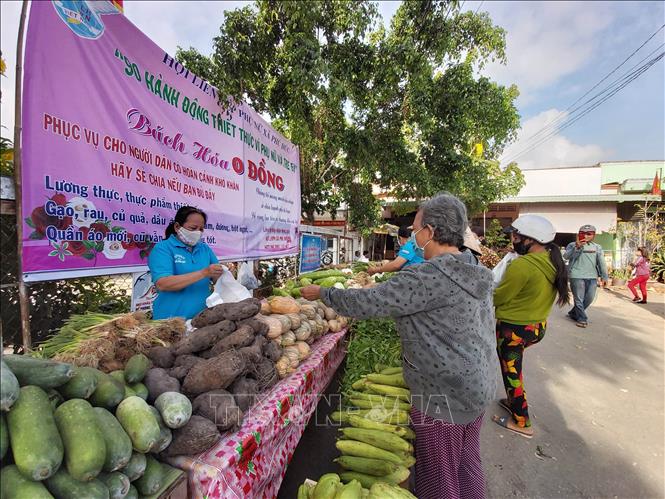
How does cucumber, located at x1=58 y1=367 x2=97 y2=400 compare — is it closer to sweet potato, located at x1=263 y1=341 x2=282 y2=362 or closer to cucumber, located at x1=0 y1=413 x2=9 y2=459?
cucumber, located at x1=0 y1=413 x2=9 y2=459

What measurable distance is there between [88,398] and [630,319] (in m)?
11.6

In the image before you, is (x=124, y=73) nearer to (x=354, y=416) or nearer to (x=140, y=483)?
(x=140, y=483)

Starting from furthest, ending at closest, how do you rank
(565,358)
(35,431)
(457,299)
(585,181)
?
1. (585,181)
2. (565,358)
3. (457,299)
4. (35,431)

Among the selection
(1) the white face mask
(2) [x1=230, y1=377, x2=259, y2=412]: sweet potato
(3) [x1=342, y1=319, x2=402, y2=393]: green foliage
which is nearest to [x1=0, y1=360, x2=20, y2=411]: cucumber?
(2) [x1=230, y1=377, x2=259, y2=412]: sweet potato

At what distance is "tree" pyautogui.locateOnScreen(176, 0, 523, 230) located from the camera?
140 inches

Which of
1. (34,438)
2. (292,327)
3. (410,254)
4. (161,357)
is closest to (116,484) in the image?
(34,438)

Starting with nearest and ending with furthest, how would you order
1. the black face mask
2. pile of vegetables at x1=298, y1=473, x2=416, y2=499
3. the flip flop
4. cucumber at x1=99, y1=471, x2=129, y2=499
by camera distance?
cucumber at x1=99, y1=471, x2=129, y2=499 < pile of vegetables at x1=298, y1=473, x2=416, y2=499 < the black face mask < the flip flop

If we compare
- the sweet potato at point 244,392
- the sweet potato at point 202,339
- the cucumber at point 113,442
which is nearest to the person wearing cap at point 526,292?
the sweet potato at point 244,392

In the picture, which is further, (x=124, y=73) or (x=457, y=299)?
(x=124, y=73)

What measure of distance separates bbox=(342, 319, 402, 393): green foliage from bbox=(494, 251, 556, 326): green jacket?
114cm

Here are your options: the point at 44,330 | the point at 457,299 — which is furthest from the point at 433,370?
the point at 44,330

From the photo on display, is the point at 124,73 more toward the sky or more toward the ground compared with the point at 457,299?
more toward the sky

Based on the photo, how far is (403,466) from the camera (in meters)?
1.95

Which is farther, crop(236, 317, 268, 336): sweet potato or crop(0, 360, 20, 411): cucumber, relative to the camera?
crop(236, 317, 268, 336): sweet potato
